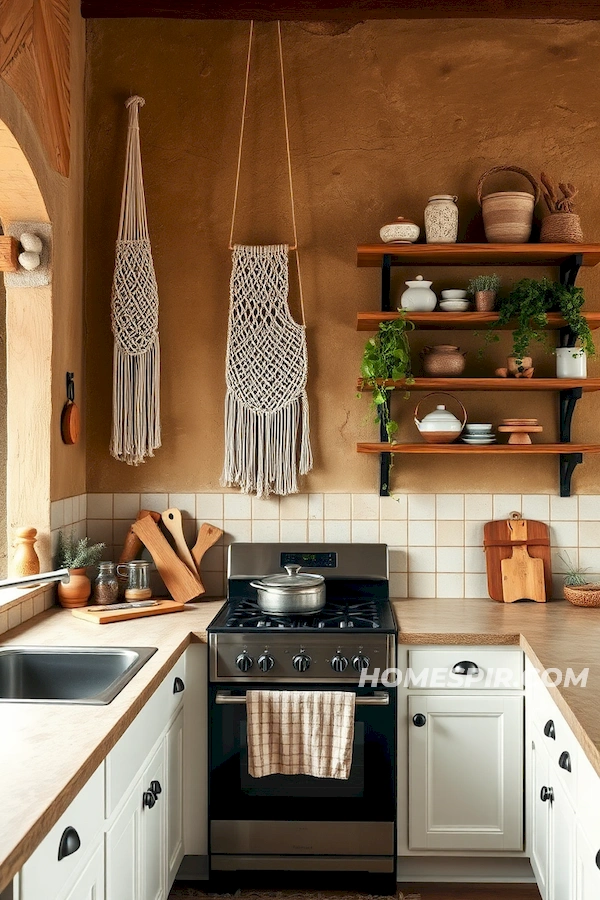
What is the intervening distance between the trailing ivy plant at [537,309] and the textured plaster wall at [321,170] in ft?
0.83

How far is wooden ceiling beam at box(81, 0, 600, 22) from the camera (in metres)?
3.34

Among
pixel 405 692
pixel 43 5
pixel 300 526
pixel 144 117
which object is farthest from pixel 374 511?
pixel 43 5

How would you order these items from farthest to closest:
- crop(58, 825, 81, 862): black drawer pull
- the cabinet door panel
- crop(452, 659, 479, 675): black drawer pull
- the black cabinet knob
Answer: crop(452, 659, 479, 675): black drawer pull → the cabinet door panel → the black cabinet knob → crop(58, 825, 81, 862): black drawer pull

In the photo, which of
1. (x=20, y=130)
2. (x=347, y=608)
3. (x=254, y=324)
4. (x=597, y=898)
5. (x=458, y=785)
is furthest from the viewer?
(x=254, y=324)

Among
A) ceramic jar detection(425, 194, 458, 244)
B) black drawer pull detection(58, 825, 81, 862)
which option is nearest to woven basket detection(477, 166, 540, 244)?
ceramic jar detection(425, 194, 458, 244)

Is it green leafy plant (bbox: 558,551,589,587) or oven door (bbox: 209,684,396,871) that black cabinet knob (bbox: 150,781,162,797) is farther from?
green leafy plant (bbox: 558,551,589,587)

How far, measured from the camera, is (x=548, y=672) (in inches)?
90.0

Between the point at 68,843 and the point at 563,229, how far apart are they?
8.47 feet

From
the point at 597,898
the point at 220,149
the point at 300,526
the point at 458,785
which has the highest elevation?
the point at 220,149

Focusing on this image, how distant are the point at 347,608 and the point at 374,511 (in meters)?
0.46

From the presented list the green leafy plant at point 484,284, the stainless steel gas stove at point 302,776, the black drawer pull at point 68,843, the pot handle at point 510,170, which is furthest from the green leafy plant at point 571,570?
the black drawer pull at point 68,843

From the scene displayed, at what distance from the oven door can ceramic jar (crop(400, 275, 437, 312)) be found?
1.36 m

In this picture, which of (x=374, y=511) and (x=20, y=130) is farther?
(x=374, y=511)

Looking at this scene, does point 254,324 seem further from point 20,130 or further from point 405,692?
point 405,692
